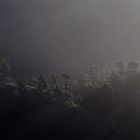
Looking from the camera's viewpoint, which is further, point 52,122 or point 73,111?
point 73,111

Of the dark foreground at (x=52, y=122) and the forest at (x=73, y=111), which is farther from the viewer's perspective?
the forest at (x=73, y=111)

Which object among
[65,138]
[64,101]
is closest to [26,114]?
[64,101]

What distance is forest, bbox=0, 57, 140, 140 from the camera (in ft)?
338

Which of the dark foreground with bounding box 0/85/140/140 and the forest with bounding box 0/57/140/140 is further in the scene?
the forest with bounding box 0/57/140/140

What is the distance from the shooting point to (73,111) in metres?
112

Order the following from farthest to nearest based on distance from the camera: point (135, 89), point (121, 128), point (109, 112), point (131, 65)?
point (131, 65) → point (135, 89) → point (109, 112) → point (121, 128)

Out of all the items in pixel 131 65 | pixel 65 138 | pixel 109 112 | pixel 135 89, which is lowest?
pixel 65 138

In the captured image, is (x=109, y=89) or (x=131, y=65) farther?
(x=131, y=65)

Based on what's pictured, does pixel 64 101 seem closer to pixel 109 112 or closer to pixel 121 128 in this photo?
pixel 109 112

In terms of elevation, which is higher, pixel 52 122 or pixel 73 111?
pixel 73 111

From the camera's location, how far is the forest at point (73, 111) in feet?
338

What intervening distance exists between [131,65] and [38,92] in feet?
153

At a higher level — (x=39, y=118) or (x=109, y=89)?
(x=109, y=89)

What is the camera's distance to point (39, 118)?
115500 millimetres
